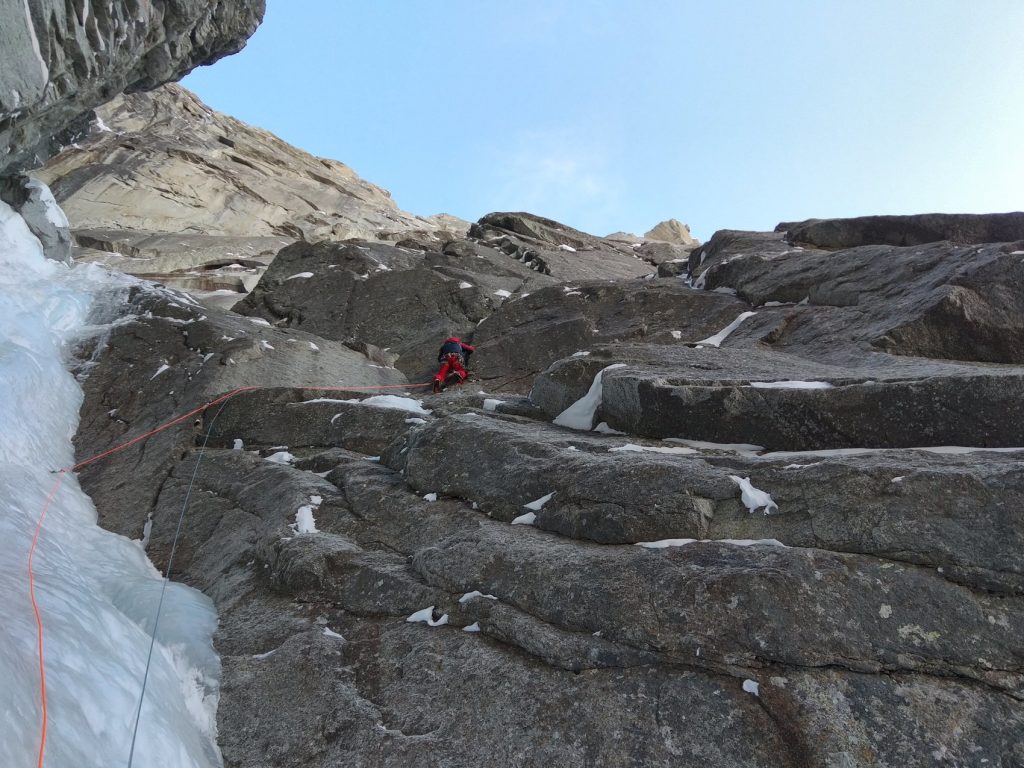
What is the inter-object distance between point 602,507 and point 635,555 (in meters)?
0.71

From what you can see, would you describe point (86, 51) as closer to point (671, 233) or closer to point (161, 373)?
point (161, 373)

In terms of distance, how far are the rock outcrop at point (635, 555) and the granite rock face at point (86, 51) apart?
21.0 ft

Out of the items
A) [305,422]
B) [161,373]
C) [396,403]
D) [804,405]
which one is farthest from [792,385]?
[161,373]

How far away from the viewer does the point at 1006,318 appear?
9.27 metres

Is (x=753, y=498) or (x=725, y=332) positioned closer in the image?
(x=753, y=498)

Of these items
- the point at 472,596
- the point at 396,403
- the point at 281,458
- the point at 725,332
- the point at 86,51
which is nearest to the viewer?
the point at 472,596

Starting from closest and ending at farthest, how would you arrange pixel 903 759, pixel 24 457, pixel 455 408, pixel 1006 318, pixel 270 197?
pixel 903 759
pixel 24 457
pixel 1006 318
pixel 455 408
pixel 270 197

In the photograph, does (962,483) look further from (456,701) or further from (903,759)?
(456,701)

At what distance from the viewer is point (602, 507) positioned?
585 cm

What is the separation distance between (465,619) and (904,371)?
20.5ft

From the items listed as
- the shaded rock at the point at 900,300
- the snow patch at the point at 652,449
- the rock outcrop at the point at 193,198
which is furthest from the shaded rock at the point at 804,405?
the rock outcrop at the point at 193,198

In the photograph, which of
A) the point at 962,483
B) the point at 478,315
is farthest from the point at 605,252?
the point at 962,483

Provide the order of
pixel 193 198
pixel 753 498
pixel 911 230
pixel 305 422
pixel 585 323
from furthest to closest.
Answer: pixel 193 198
pixel 911 230
pixel 585 323
pixel 305 422
pixel 753 498

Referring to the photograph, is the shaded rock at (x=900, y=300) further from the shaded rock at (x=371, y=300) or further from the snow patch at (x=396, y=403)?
the shaded rock at (x=371, y=300)
